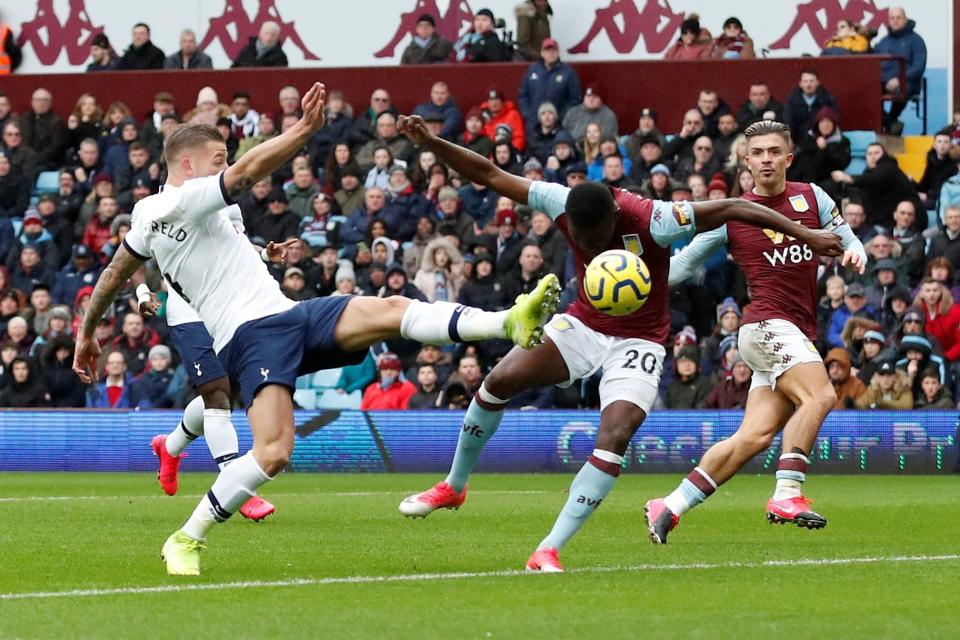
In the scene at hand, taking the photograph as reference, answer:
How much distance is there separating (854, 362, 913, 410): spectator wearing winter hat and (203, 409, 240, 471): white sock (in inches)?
351

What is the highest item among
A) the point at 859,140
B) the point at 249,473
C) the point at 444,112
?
the point at 444,112

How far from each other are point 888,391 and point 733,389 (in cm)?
165

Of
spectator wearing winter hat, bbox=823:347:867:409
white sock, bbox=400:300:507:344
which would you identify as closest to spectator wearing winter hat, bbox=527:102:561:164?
spectator wearing winter hat, bbox=823:347:867:409

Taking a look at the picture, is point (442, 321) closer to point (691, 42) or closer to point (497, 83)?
point (497, 83)

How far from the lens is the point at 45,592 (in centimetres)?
832

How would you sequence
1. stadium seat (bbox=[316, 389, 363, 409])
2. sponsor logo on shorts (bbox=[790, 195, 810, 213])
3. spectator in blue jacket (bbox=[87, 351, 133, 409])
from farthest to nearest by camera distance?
spectator in blue jacket (bbox=[87, 351, 133, 409]) → stadium seat (bbox=[316, 389, 363, 409]) → sponsor logo on shorts (bbox=[790, 195, 810, 213])

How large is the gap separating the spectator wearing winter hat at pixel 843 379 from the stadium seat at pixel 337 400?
5.63 m

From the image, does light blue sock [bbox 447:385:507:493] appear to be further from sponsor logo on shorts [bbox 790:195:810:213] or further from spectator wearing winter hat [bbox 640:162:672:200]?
spectator wearing winter hat [bbox 640:162:672:200]

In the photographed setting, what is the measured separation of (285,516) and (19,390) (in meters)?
9.85

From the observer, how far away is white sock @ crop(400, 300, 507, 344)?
8.62m

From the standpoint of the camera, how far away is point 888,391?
752 inches

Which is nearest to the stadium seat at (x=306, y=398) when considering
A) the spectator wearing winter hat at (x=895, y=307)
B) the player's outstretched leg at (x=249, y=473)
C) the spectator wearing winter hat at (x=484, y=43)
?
the spectator wearing winter hat at (x=895, y=307)

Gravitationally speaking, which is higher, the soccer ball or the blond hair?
the blond hair

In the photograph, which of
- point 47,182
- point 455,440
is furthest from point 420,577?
point 47,182
